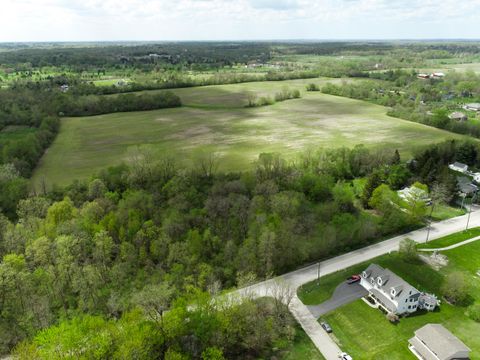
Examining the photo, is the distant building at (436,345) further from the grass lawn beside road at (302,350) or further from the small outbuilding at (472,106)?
the small outbuilding at (472,106)

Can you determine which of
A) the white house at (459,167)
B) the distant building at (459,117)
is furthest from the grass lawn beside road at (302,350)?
the distant building at (459,117)

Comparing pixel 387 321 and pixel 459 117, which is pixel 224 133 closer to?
pixel 387 321

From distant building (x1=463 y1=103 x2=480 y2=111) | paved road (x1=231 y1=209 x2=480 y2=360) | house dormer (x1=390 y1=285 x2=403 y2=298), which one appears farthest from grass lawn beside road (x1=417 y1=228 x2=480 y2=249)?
distant building (x1=463 y1=103 x2=480 y2=111)

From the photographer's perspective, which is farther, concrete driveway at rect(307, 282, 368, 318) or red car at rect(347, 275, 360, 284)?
red car at rect(347, 275, 360, 284)

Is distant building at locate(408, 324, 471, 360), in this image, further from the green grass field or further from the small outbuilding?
the small outbuilding

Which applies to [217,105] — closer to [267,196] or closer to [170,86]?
[170,86]

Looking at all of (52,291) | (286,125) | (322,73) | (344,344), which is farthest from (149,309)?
(322,73)

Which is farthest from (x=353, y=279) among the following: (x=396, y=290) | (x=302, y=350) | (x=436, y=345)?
(x=302, y=350)
